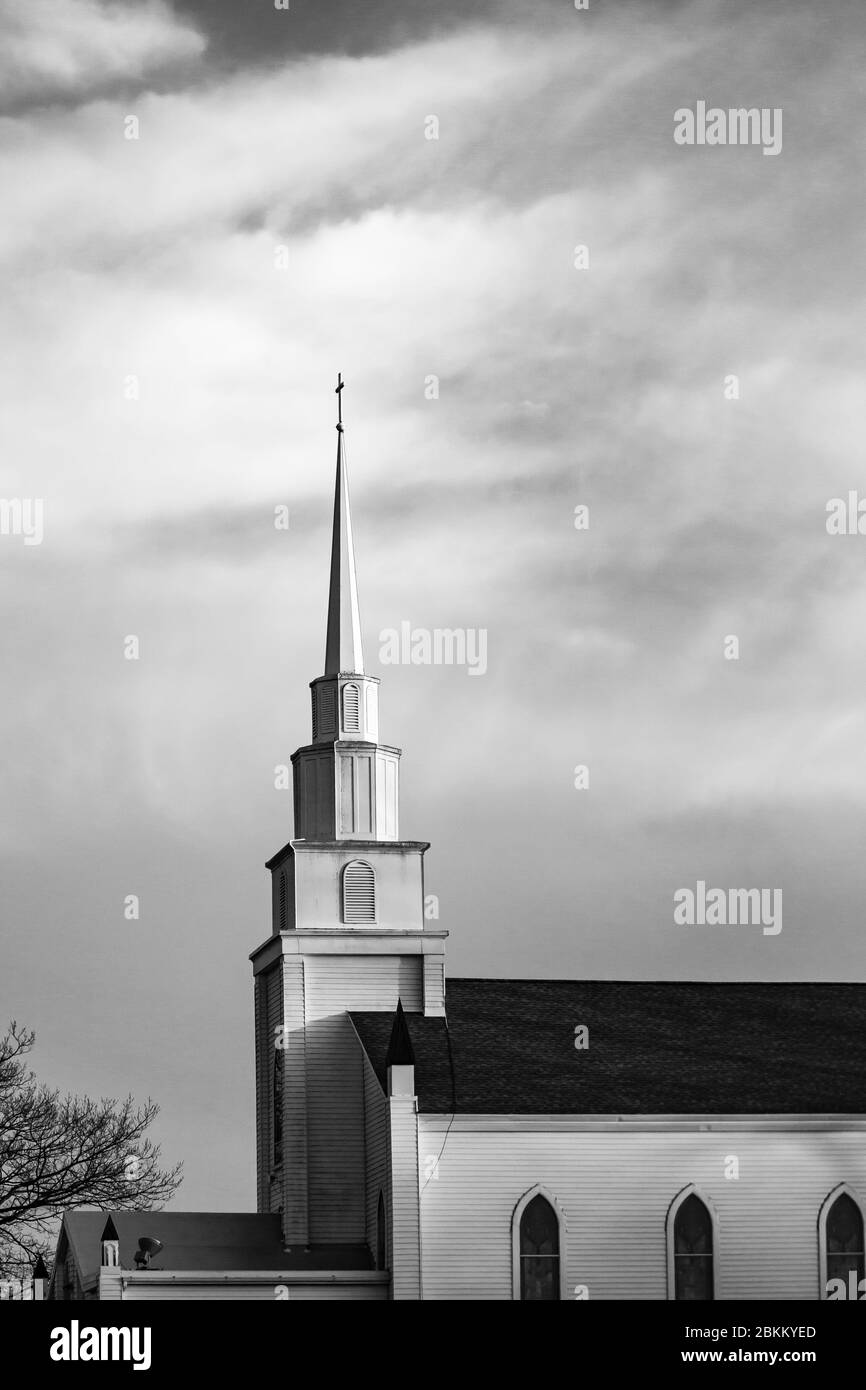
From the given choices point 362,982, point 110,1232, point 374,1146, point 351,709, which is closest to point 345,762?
point 351,709

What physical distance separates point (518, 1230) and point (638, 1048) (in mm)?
6512

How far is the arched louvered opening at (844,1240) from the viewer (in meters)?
61.7

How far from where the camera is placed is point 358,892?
218 feet

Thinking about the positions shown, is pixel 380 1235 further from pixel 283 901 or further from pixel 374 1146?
pixel 283 901

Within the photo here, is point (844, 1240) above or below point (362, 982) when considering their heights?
below

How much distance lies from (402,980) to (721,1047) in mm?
8094

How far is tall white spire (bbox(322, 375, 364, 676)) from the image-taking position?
225ft

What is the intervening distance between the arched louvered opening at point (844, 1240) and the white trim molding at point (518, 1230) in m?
6.31

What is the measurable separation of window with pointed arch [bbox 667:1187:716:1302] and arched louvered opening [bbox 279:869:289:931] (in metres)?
12.7

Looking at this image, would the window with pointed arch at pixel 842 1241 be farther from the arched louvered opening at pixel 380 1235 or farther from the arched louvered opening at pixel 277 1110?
the arched louvered opening at pixel 277 1110

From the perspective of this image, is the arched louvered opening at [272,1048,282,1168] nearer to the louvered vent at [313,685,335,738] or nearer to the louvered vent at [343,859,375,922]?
the louvered vent at [343,859,375,922]

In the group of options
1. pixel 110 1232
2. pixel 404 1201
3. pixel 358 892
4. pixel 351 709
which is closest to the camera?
pixel 110 1232
